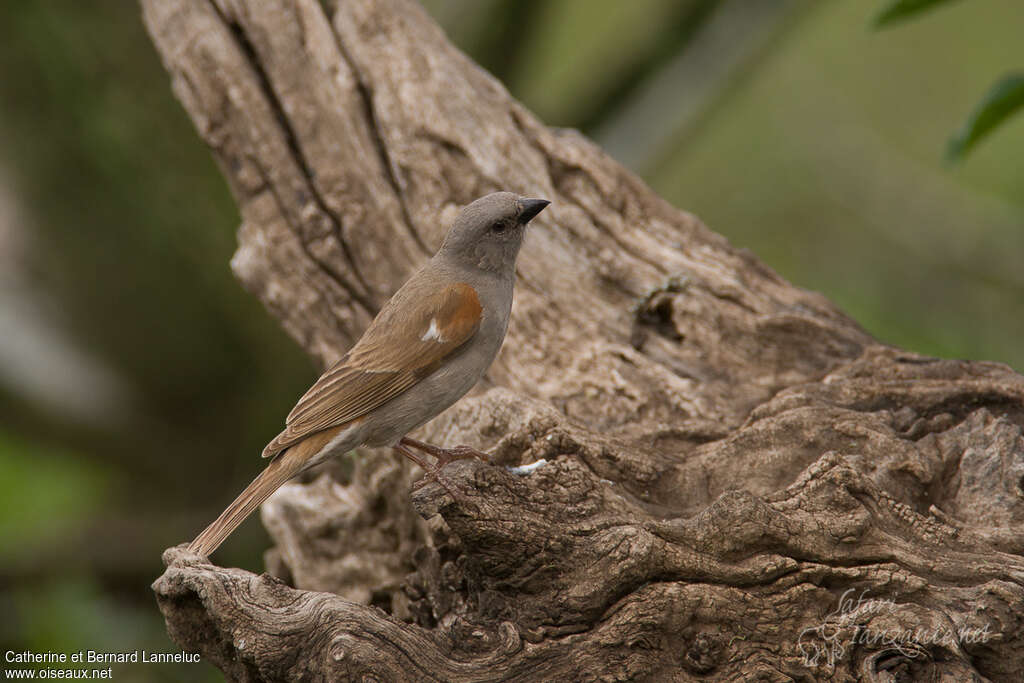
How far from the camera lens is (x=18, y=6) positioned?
5.34 m

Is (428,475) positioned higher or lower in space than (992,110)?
lower

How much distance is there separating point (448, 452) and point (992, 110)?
2320 mm

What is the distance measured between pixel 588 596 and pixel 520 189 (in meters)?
2.22

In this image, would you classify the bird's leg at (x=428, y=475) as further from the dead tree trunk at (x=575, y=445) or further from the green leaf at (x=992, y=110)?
the green leaf at (x=992, y=110)

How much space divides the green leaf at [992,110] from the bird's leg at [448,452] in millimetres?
2091

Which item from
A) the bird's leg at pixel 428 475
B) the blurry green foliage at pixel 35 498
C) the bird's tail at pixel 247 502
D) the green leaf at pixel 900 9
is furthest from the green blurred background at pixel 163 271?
the bird's leg at pixel 428 475

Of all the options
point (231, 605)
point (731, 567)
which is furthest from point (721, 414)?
point (231, 605)

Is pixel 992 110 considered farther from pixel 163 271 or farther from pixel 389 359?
pixel 163 271

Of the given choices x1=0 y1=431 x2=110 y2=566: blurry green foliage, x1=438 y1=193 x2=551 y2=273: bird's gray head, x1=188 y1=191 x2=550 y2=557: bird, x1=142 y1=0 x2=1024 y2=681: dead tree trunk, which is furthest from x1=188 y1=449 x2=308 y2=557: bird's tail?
x1=0 y1=431 x2=110 y2=566: blurry green foliage

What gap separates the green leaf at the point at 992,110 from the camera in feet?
11.9

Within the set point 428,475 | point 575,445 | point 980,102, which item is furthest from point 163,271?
point 980,102

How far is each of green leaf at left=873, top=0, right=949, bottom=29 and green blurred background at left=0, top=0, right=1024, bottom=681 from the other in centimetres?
102

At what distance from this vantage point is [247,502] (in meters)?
3.76

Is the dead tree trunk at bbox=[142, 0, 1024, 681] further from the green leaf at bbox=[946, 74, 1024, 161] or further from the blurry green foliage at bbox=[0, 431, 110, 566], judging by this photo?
the blurry green foliage at bbox=[0, 431, 110, 566]
